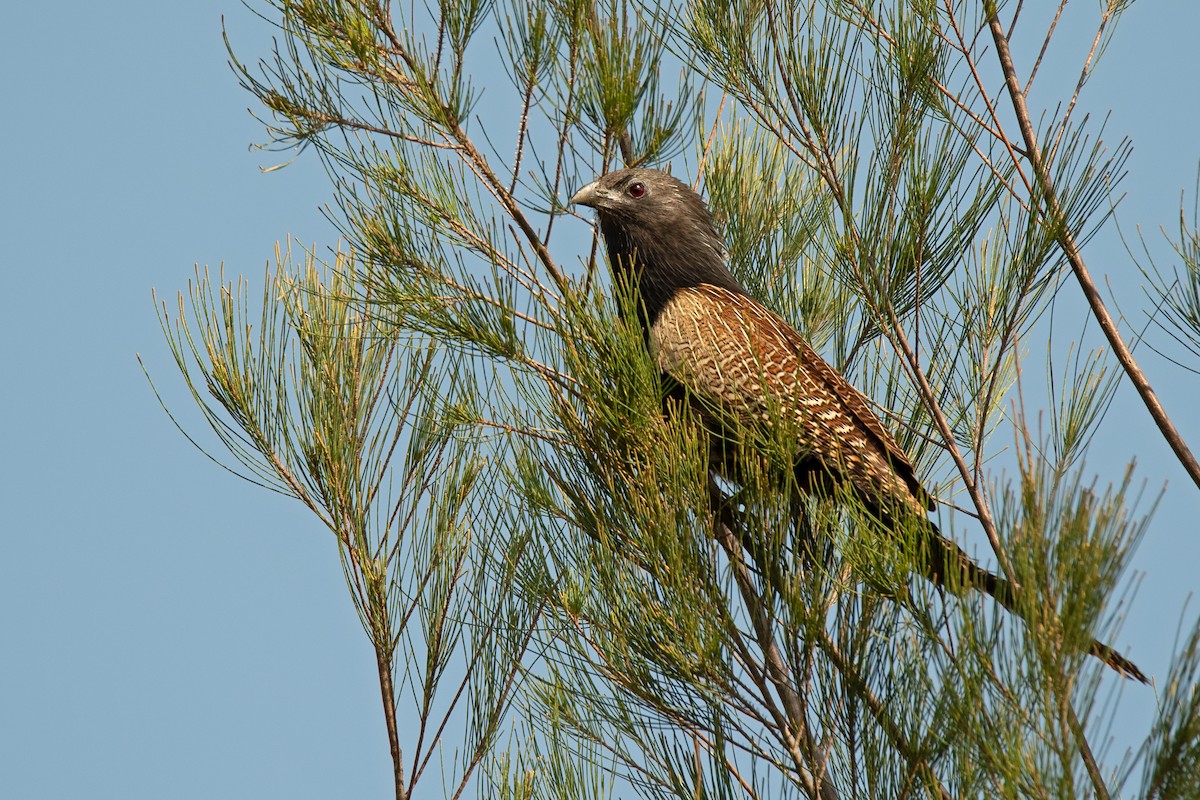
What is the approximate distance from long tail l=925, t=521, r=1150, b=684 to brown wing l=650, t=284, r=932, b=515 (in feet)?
0.90

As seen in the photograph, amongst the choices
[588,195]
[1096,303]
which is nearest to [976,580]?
[1096,303]

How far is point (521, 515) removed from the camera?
305 cm

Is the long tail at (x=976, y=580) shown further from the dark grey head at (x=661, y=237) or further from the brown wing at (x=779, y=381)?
the dark grey head at (x=661, y=237)

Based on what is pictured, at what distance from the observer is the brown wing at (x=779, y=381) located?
347 centimetres

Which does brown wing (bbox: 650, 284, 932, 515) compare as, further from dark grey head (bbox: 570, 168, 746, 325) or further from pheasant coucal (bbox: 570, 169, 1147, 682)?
dark grey head (bbox: 570, 168, 746, 325)

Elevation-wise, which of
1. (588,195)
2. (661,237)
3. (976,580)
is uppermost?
(661,237)

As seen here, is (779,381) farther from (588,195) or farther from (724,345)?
(588,195)

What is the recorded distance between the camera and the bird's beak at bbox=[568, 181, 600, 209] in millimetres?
3779

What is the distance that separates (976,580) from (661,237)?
221cm

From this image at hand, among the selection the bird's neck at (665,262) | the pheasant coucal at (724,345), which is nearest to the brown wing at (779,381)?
the pheasant coucal at (724,345)

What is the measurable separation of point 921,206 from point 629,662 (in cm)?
121

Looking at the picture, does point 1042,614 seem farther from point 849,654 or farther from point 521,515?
point 521,515

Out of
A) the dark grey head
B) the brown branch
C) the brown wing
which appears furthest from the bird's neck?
the brown branch

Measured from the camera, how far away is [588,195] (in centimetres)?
382
